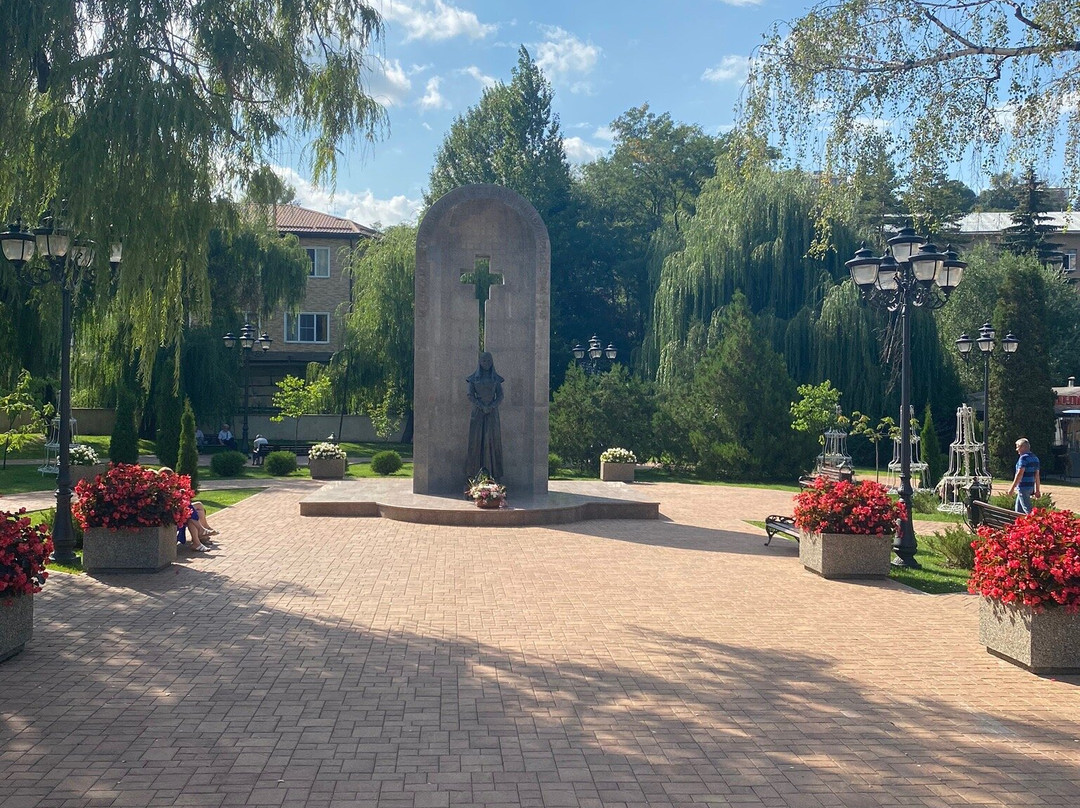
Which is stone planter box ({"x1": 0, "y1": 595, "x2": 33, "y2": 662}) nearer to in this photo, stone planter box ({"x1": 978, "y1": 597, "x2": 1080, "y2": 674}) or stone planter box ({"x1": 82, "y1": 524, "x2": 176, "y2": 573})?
stone planter box ({"x1": 82, "y1": 524, "x2": 176, "y2": 573})

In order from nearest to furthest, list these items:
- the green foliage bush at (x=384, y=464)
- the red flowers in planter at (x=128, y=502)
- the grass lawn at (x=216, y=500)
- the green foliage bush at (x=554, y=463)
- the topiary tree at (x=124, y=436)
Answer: the red flowers in planter at (x=128, y=502)
the grass lawn at (x=216, y=500)
the topiary tree at (x=124, y=436)
the green foliage bush at (x=384, y=464)
the green foliage bush at (x=554, y=463)

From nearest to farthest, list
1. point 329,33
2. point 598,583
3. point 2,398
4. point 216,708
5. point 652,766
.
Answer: point 652,766 → point 216,708 → point 598,583 → point 329,33 → point 2,398

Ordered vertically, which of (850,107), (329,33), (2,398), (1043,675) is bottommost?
(1043,675)

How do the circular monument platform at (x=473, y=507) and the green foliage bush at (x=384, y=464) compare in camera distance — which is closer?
the circular monument platform at (x=473, y=507)

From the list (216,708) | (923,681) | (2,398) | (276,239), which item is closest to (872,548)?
(923,681)

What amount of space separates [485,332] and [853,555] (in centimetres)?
926

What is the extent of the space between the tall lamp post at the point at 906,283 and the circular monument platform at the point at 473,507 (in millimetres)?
5323

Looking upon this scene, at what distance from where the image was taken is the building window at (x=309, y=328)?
46719 millimetres

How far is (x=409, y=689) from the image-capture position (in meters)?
6.29

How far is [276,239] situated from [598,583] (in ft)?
94.4

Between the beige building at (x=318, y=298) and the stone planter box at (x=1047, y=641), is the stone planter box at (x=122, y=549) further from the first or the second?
the beige building at (x=318, y=298)

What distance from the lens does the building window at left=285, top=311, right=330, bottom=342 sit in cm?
4672

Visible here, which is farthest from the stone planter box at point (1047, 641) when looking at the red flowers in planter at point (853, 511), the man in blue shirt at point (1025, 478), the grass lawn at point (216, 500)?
the grass lawn at point (216, 500)

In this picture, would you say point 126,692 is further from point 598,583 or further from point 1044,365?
point 1044,365
